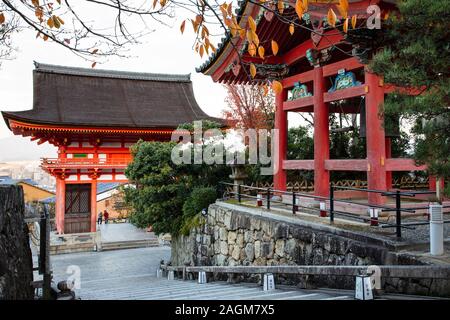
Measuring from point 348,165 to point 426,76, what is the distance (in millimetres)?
4209

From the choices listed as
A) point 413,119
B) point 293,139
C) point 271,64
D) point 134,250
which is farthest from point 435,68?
point 134,250

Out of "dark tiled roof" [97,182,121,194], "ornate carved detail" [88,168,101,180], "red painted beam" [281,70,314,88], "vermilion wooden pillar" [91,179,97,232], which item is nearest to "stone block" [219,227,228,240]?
"red painted beam" [281,70,314,88]

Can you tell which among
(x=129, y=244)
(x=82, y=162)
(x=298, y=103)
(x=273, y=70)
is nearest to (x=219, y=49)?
(x=273, y=70)

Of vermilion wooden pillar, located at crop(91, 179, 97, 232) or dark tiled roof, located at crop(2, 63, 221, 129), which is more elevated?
dark tiled roof, located at crop(2, 63, 221, 129)

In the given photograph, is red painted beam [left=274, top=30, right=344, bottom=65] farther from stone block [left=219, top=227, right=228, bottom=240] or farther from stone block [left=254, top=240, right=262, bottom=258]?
stone block [left=219, top=227, right=228, bottom=240]

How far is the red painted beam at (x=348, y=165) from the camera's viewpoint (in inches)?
293

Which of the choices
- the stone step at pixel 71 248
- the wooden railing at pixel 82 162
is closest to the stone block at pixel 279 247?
the wooden railing at pixel 82 162

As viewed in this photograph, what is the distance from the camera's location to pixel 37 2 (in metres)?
3.28

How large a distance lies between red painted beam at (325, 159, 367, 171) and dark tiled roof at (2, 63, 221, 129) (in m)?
15.6

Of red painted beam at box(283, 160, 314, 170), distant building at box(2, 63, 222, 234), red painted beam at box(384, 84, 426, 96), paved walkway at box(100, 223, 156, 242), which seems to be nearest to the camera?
red painted beam at box(384, 84, 426, 96)

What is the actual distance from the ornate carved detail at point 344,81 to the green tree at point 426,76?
366cm

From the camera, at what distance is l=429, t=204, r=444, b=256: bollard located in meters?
4.55

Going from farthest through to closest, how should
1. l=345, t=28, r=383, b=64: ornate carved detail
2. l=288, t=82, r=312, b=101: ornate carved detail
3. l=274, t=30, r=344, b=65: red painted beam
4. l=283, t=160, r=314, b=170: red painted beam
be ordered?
1. l=288, t=82, r=312, b=101: ornate carved detail
2. l=283, t=160, r=314, b=170: red painted beam
3. l=274, t=30, r=344, b=65: red painted beam
4. l=345, t=28, r=383, b=64: ornate carved detail

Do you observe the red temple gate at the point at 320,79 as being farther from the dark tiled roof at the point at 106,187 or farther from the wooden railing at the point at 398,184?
the dark tiled roof at the point at 106,187
